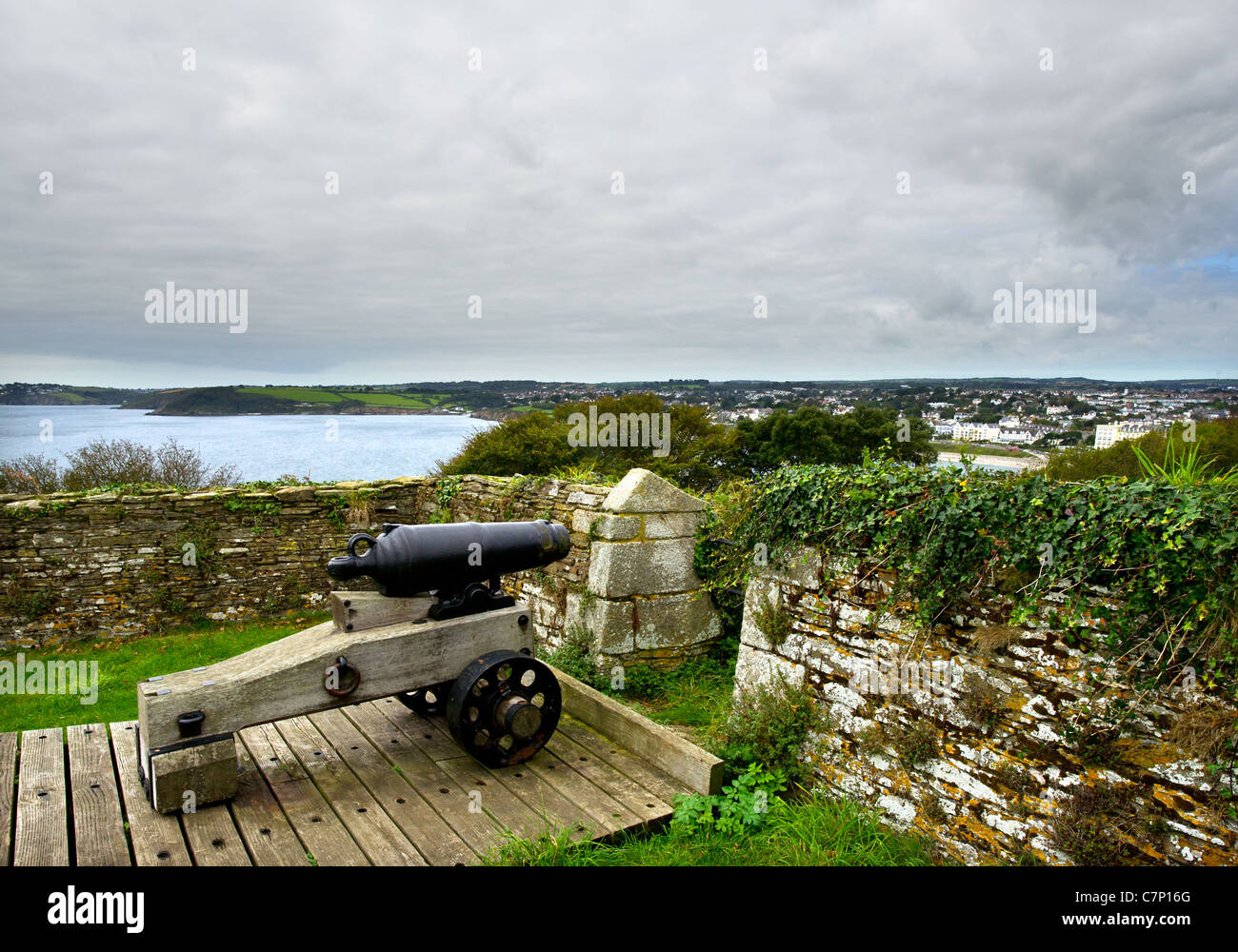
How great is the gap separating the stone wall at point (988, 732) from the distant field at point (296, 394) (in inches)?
1073

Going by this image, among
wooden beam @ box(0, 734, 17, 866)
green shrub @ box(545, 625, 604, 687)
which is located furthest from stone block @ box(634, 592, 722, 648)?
wooden beam @ box(0, 734, 17, 866)

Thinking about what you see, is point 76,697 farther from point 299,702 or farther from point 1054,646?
point 1054,646

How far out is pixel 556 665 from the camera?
18.0 ft

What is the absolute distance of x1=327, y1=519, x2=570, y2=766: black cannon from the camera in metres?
3.37

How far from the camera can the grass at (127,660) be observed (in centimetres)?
575

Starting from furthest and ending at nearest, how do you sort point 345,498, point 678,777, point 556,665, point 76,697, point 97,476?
point 97,476 → point 345,498 → point 76,697 → point 556,665 → point 678,777

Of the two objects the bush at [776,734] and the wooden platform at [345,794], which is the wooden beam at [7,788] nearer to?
the wooden platform at [345,794]

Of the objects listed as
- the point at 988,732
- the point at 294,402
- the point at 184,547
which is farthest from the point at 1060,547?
the point at 294,402

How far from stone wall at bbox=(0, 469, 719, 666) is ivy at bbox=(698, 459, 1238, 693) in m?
1.58

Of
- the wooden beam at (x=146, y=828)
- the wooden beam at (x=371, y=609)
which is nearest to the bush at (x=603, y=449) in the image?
the wooden beam at (x=371, y=609)

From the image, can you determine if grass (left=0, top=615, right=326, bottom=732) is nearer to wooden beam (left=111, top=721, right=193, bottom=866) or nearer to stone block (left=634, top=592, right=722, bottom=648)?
wooden beam (left=111, top=721, right=193, bottom=866)

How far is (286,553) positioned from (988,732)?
25.6ft

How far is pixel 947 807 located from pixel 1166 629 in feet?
4.19

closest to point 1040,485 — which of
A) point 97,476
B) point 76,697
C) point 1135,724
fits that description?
point 1135,724
